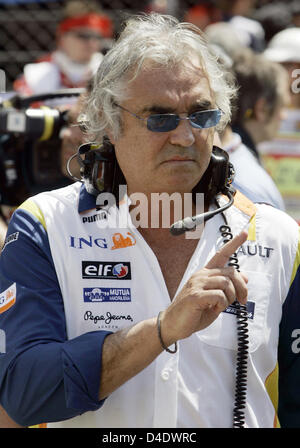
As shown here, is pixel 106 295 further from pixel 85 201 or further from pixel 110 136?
pixel 110 136

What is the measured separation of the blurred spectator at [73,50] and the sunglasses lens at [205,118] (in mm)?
4584

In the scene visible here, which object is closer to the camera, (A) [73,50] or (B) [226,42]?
(B) [226,42]

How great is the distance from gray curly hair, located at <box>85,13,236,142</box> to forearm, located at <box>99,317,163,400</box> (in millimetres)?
706

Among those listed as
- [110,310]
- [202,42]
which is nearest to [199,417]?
[110,310]

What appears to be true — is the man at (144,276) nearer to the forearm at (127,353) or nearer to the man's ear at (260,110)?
the forearm at (127,353)

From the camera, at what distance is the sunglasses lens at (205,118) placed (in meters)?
2.31

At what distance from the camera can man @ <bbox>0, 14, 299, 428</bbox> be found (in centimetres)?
207

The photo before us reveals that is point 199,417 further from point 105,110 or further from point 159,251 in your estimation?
point 105,110

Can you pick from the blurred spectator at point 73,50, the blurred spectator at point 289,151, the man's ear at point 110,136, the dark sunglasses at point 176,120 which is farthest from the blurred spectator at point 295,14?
the dark sunglasses at point 176,120

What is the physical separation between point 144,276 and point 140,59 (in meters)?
0.65

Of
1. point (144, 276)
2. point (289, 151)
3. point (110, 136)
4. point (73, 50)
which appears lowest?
point (289, 151)

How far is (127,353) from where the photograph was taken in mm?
2037

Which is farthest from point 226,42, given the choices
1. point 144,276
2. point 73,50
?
point 73,50

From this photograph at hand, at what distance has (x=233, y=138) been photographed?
151 inches
